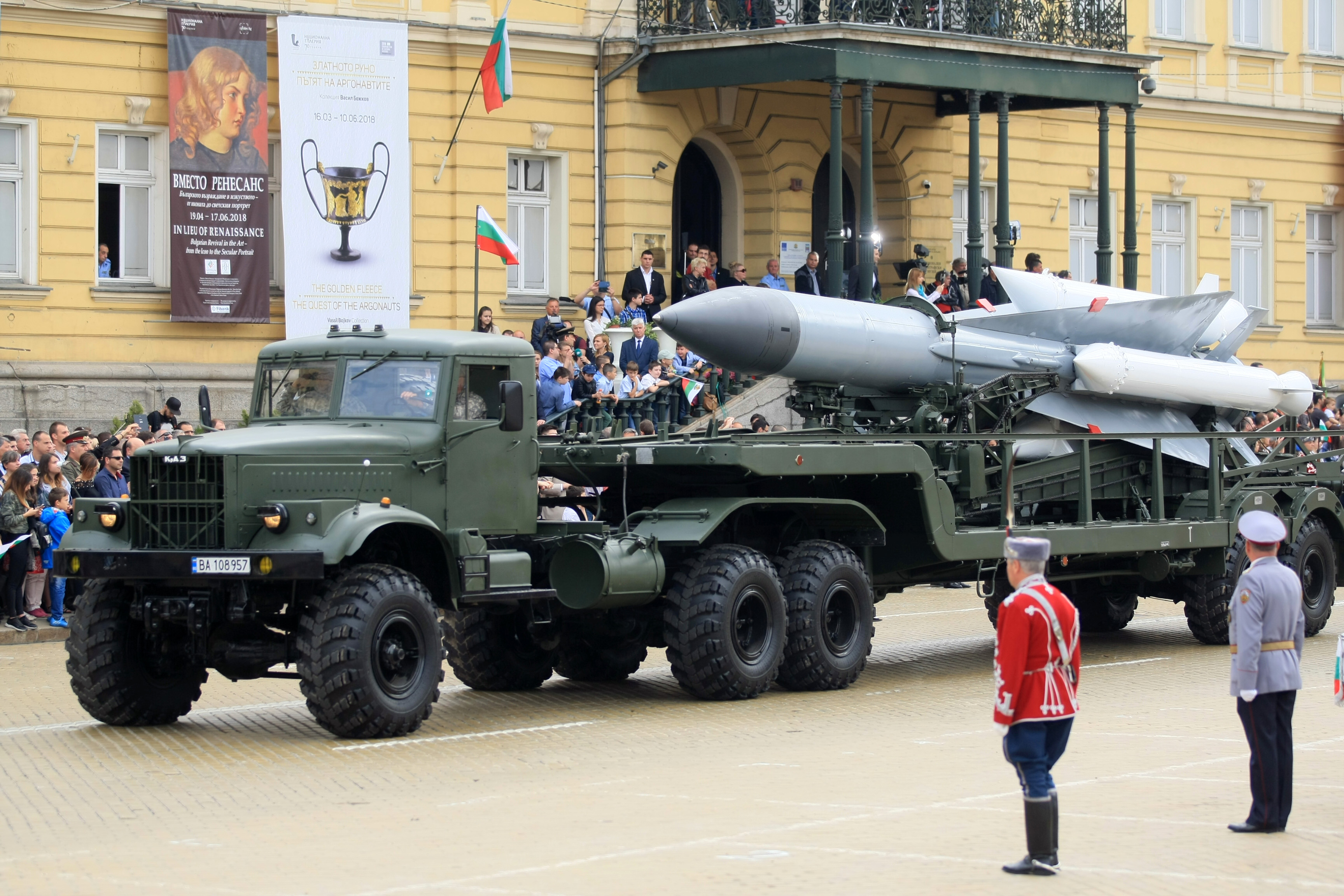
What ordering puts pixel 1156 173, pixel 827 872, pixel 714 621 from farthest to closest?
pixel 1156 173
pixel 714 621
pixel 827 872

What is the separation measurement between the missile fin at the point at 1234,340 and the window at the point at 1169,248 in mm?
16889

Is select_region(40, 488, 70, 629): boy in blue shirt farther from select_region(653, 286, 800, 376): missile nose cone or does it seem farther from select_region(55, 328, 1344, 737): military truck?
select_region(653, 286, 800, 376): missile nose cone

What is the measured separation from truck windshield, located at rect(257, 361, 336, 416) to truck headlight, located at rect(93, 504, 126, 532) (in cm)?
125

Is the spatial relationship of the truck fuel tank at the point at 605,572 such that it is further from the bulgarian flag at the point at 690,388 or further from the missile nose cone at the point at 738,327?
the bulgarian flag at the point at 690,388

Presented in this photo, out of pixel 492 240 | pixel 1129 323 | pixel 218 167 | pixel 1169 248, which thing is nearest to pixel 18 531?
pixel 492 240

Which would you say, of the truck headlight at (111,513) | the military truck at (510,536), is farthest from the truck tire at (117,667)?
the truck headlight at (111,513)

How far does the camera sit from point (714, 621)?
1355cm

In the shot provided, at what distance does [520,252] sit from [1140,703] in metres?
16.1

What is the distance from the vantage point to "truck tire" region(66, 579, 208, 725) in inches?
488

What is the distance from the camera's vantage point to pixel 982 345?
1708 cm

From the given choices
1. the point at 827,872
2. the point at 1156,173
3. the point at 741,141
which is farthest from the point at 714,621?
the point at 1156,173

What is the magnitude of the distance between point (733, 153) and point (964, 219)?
4.80m

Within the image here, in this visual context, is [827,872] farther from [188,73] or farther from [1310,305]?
[1310,305]

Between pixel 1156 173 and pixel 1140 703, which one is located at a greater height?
pixel 1156 173
